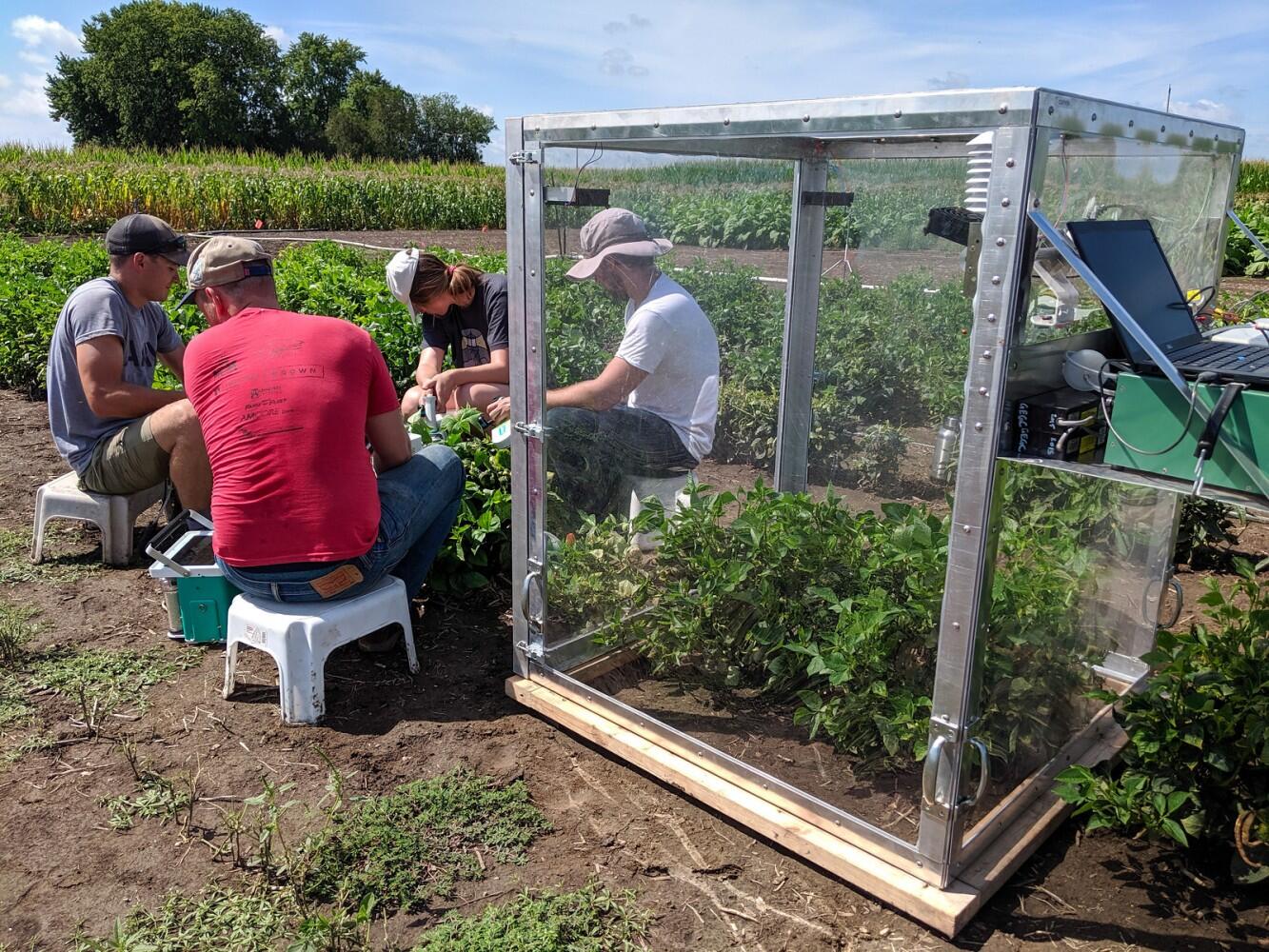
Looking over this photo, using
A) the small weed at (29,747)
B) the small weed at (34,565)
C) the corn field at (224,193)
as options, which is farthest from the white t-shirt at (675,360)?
the corn field at (224,193)

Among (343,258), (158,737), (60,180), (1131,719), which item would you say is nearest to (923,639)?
(1131,719)

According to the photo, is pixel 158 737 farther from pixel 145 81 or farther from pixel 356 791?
pixel 145 81

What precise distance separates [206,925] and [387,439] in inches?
69.1

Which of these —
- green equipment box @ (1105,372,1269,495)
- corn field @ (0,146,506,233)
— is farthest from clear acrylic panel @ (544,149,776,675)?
corn field @ (0,146,506,233)

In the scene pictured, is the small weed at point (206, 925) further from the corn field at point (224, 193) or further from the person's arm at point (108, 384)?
the corn field at point (224, 193)

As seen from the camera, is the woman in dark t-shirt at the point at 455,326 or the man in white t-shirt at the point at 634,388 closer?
the man in white t-shirt at the point at 634,388

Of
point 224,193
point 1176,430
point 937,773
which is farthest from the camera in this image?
point 224,193

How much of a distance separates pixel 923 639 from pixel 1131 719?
1.83 feet

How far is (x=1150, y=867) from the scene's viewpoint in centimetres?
264

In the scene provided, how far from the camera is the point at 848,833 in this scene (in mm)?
2639

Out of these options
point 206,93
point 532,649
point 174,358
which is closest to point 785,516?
point 532,649

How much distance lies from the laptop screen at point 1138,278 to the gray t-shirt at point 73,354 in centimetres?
394

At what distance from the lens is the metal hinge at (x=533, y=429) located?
3236 millimetres

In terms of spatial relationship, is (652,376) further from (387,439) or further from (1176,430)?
(1176,430)
